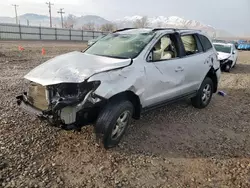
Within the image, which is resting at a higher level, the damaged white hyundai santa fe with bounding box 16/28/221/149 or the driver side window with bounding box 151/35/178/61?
the driver side window with bounding box 151/35/178/61

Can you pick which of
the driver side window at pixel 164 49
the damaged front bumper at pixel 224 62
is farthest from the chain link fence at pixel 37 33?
the driver side window at pixel 164 49

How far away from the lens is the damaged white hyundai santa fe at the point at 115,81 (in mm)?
3117

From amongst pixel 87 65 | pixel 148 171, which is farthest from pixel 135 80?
pixel 148 171

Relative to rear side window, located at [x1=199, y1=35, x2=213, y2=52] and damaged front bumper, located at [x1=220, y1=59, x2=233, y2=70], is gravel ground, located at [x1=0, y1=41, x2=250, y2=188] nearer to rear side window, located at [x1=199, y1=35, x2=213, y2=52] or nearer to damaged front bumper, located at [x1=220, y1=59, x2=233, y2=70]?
rear side window, located at [x1=199, y1=35, x2=213, y2=52]

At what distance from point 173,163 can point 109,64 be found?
1.67 m

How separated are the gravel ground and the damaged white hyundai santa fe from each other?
1.30 ft

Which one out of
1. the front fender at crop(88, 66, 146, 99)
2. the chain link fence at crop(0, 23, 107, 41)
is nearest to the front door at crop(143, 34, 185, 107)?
the front fender at crop(88, 66, 146, 99)

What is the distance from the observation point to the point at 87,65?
3441 millimetres

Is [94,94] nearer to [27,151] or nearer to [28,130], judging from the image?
[27,151]

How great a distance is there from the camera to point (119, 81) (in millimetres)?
3377

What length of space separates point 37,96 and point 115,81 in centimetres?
114

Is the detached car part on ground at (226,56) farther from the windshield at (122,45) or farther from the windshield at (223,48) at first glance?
the windshield at (122,45)

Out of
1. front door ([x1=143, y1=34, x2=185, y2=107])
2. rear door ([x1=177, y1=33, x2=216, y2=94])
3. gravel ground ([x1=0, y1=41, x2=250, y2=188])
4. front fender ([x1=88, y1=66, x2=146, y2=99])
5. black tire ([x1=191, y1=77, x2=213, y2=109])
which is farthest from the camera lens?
black tire ([x1=191, y1=77, x2=213, y2=109])

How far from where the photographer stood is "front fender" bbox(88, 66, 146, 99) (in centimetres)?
318
